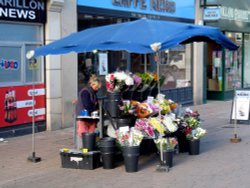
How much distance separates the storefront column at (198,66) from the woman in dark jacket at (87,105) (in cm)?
1000

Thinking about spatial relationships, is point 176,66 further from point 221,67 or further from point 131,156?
point 131,156

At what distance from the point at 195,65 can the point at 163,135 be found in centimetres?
1055

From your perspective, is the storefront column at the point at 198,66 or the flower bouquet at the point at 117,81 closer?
the flower bouquet at the point at 117,81

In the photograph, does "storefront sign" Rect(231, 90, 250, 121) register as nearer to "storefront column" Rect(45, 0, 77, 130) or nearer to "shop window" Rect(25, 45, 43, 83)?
"storefront column" Rect(45, 0, 77, 130)

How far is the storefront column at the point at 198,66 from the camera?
18812mm

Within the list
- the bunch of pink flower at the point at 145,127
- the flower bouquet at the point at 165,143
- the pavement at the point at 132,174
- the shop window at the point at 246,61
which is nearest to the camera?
the pavement at the point at 132,174

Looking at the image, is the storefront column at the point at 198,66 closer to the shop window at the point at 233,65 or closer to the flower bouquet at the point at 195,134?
the shop window at the point at 233,65

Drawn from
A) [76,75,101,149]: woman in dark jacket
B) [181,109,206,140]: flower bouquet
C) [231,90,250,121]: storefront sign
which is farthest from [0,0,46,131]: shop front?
[231,90,250,121]: storefront sign

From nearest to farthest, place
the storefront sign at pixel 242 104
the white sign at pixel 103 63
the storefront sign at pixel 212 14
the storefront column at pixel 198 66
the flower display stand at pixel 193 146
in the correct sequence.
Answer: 1. the flower display stand at pixel 193 146
2. the storefront sign at pixel 242 104
3. the white sign at pixel 103 63
4. the storefront sign at pixel 212 14
5. the storefront column at pixel 198 66

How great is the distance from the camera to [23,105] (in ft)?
38.7

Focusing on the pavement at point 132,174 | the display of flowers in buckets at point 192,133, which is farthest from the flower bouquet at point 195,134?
the pavement at point 132,174

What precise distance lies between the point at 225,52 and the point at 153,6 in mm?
5382

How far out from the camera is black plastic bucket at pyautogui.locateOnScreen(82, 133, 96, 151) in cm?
854

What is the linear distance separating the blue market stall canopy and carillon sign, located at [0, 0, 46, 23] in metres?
2.61
